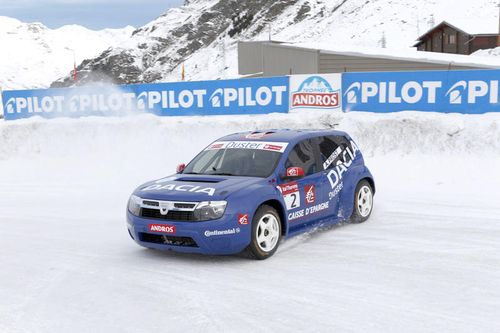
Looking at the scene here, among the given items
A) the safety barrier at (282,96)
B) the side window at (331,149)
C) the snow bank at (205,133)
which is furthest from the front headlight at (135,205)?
the safety barrier at (282,96)

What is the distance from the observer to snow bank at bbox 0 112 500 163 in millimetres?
15117

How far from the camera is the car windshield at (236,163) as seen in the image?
7.60 metres

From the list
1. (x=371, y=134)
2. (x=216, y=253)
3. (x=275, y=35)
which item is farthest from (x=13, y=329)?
(x=275, y=35)

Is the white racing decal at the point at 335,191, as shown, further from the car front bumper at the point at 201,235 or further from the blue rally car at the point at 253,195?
the car front bumper at the point at 201,235

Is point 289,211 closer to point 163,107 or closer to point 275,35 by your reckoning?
point 163,107

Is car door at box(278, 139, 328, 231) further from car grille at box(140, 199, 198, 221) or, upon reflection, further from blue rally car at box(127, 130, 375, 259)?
car grille at box(140, 199, 198, 221)

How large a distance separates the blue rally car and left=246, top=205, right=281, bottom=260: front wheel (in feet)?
0.04

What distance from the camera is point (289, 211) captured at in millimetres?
7438

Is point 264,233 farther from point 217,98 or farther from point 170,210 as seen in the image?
point 217,98

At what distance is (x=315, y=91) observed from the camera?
17422 millimetres

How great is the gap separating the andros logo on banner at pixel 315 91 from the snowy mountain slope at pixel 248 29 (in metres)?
45.2

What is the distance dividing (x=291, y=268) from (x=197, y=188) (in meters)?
Result: 1.49

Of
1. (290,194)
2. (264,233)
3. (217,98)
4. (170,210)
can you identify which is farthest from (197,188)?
(217,98)

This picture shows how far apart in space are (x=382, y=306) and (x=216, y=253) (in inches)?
84.6
